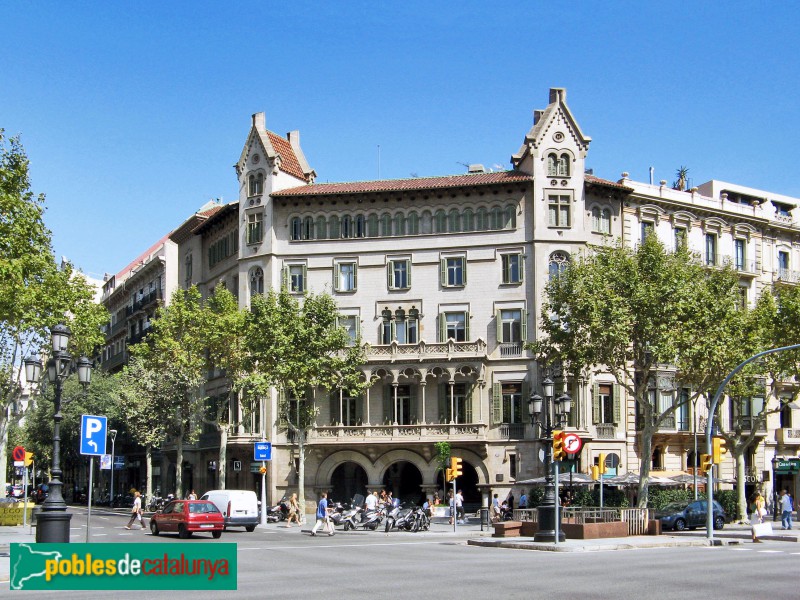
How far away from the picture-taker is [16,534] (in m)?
39.5

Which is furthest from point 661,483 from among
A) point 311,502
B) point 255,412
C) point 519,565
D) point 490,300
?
point 519,565

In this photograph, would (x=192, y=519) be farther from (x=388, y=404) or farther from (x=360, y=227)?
(x=360, y=227)

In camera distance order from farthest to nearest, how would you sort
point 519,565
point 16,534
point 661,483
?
point 661,483, point 16,534, point 519,565

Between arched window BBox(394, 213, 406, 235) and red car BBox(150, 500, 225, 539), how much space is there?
81.8 ft

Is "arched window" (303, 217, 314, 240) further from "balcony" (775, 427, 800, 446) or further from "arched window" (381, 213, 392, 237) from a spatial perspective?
"balcony" (775, 427, 800, 446)

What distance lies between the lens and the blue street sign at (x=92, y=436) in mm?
24594

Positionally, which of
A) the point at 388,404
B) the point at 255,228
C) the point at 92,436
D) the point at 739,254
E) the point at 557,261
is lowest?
the point at 92,436

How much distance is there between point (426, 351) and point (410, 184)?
9903mm

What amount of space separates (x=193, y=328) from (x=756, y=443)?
33.5 meters

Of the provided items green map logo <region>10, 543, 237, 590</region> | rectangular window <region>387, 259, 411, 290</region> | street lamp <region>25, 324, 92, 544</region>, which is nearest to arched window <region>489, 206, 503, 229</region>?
rectangular window <region>387, 259, 411, 290</region>

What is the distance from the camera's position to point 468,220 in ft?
192

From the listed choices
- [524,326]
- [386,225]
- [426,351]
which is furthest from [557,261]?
[386,225]

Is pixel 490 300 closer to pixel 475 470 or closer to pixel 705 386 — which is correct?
pixel 475 470

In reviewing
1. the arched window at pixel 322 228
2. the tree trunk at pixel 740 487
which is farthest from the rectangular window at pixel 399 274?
the tree trunk at pixel 740 487
